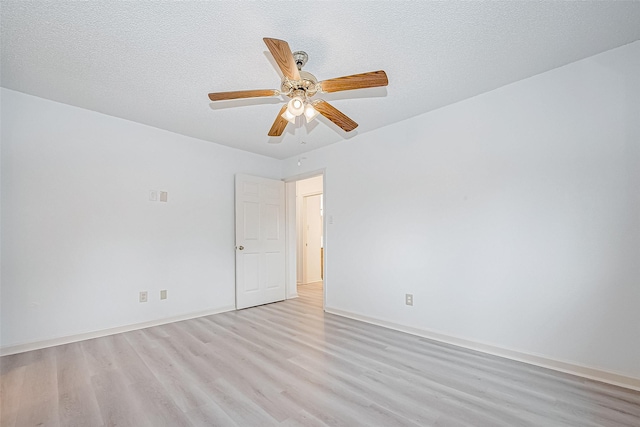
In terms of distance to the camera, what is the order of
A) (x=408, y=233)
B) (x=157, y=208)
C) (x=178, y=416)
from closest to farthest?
1. (x=178, y=416)
2. (x=408, y=233)
3. (x=157, y=208)

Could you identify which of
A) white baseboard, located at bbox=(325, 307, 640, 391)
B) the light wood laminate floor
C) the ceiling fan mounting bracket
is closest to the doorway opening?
white baseboard, located at bbox=(325, 307, 640, 391)

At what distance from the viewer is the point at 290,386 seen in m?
2.08

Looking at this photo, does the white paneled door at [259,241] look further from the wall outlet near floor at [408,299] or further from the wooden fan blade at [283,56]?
the wooden fan blade at [283,56]

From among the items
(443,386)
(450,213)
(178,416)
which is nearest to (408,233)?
(450,213)

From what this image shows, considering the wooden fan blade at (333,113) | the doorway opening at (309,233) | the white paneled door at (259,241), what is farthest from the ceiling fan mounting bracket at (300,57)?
the doorway opening at (309,233)

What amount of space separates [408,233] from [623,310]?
5.85ft

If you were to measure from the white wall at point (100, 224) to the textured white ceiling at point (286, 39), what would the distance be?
49 centimetres

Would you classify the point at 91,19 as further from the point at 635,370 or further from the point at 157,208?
the point at 635,370

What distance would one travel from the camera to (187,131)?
3.76m

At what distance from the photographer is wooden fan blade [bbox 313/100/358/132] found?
7.20 ft

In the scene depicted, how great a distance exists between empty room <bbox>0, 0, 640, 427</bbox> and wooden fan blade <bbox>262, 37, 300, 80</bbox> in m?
0.01

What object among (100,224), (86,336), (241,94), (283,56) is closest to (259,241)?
(100,224)

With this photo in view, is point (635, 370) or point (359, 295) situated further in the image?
point (359, 295)

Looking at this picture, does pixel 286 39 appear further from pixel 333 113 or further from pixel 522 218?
pixel 522 218
